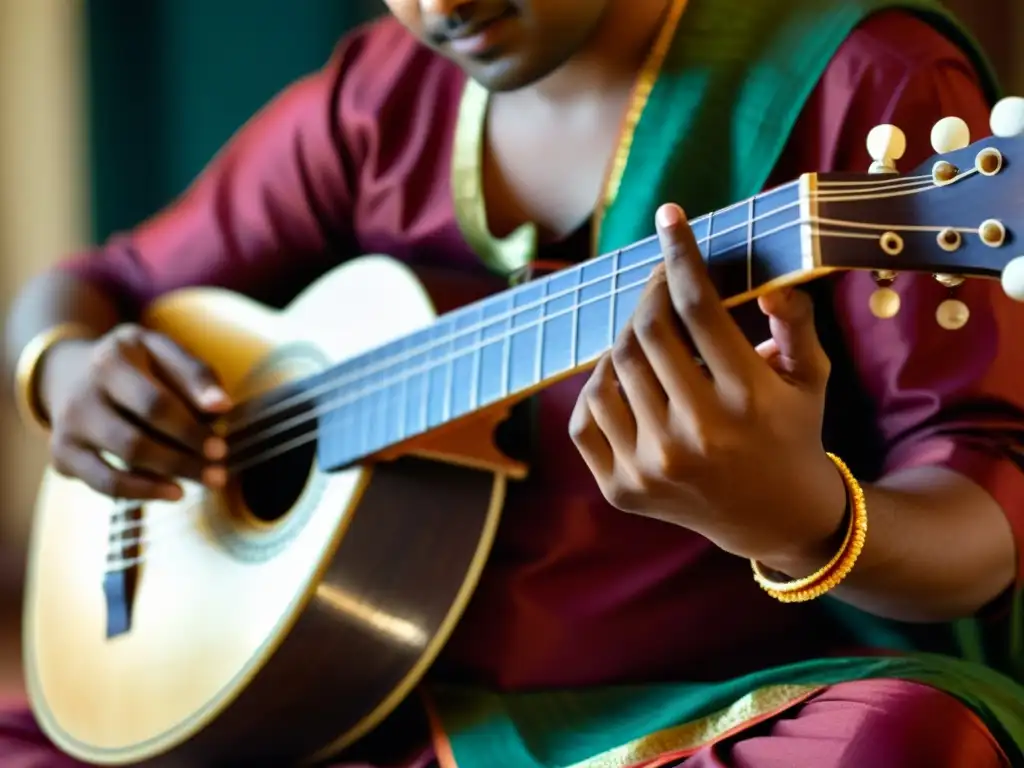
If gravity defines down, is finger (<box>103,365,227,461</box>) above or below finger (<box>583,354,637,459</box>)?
below

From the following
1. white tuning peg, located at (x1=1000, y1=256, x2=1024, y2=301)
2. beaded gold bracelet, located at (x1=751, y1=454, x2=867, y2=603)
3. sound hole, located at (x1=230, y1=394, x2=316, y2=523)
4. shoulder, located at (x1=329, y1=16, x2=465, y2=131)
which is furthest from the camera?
shoulder, located at (x1=329, y1=16, x2=465, y2=131)

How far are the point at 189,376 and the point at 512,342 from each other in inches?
15.6

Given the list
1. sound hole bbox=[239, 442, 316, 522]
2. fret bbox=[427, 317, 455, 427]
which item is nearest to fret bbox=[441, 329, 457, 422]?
fret bbox=[427, 317, 455, 427]

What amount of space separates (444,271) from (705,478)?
1.32 ft

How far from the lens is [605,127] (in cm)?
93

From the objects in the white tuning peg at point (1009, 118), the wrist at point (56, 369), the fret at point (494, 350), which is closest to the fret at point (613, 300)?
the fret at point (494, 350)

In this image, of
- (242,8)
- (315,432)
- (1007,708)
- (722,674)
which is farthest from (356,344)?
(242,8)

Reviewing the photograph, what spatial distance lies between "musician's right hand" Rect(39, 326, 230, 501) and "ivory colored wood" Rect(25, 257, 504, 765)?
0.04 meters

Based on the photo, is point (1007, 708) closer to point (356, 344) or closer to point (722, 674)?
point (722, 674)

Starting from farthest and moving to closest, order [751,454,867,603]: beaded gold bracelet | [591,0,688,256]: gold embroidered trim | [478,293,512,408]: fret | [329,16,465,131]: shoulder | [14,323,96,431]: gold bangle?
[14,323,96,431]: gold bangle → [329,16,465,131]: shoulder → [591,0,688,256]: gold embroidered trim → [478,293,512,408]: fret → [751,454,867,603]: beaded gold bracelet

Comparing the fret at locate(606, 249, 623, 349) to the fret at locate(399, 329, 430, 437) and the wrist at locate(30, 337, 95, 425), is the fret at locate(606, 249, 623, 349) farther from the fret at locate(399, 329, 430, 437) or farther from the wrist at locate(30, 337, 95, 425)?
the wrist at locate(30, 337, 95, 425)

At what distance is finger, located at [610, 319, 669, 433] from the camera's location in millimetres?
626

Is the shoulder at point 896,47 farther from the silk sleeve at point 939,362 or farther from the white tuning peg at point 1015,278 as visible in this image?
the white tuning peg at point 1015,278

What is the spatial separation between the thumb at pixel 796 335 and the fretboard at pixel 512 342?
2 cm
